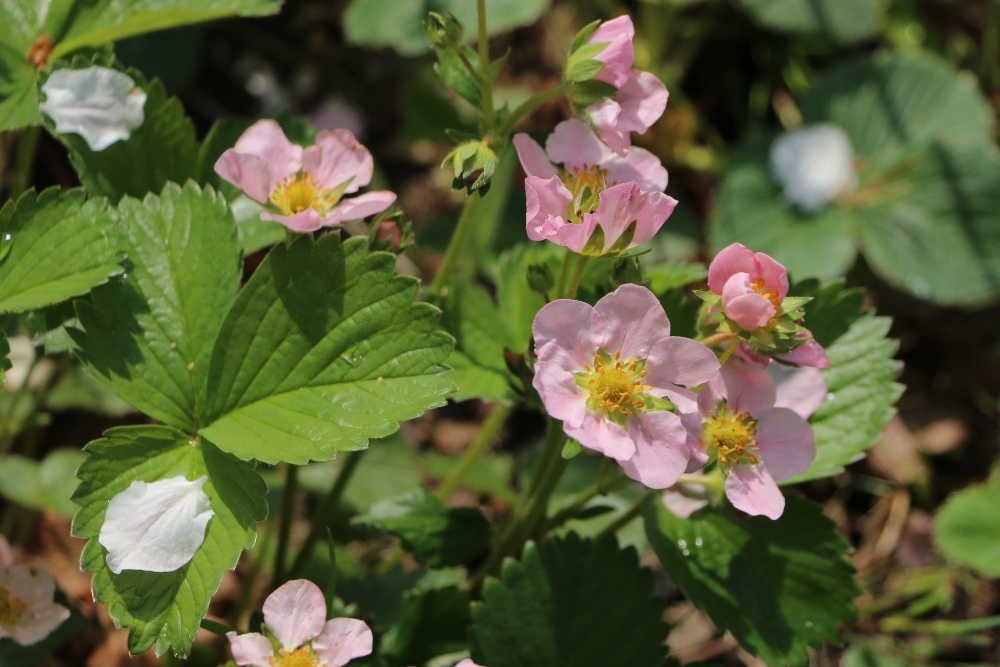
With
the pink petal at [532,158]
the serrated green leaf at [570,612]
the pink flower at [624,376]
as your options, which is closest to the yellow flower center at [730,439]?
the pink flower at [624,376]

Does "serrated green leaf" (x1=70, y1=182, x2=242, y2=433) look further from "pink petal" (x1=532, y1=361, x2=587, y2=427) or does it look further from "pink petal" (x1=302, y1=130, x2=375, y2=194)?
"pink petal" (x1=532, y1=361, x2=587, y2=427)

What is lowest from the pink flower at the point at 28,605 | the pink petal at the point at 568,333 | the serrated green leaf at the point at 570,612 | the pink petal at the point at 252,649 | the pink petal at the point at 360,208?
the serrated green leaf at the point at 570,612

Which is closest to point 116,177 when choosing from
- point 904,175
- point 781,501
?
point 781,501

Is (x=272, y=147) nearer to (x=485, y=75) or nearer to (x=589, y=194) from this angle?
(x=485, y=75)

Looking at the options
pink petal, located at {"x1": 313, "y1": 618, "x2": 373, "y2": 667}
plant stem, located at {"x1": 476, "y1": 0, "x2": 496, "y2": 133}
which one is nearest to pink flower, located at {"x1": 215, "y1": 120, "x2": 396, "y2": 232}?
plant stem, located at {"x1": 476, "y1": 0, "x2": 496, "y2": 133}

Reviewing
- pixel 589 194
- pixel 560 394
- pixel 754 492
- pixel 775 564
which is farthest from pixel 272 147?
pixel 775 564

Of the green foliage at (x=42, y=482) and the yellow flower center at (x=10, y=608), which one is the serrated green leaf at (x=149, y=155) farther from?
the yellow flower center at (x=10, y=608)
